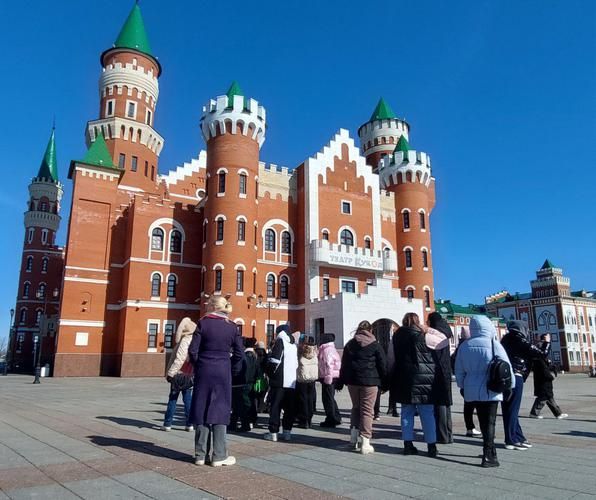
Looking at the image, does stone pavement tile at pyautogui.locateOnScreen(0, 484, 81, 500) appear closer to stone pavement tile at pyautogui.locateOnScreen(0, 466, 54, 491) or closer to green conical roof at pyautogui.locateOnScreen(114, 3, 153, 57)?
stone pavement tile at pyautogui.locateOnScreen(0, 466, 54, 491)

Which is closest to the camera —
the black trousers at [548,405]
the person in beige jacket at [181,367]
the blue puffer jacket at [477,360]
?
the blue puffer jacket at [477,360]

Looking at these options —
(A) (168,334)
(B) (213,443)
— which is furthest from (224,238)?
A: (B) (213,443)

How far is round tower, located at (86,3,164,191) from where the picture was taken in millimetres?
41031

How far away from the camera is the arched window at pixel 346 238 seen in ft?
123

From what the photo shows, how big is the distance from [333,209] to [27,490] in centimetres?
3349

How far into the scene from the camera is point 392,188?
1682 inches

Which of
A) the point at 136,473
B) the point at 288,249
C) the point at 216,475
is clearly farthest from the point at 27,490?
the point at 288,249

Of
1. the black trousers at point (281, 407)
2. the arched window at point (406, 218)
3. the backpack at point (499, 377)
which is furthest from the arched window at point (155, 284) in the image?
the backpack at point (499, 377)

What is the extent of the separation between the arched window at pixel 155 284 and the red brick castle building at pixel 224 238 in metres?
0.07

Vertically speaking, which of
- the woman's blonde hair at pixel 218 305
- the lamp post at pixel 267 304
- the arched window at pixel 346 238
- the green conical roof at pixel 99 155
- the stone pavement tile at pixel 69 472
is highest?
the green conical roof at pixel 99 155

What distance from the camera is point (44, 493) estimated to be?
4.66m

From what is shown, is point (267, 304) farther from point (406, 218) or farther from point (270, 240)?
point (406, 218)

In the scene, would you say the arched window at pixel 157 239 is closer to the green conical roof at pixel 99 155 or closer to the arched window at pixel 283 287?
the green conical roof at pixel 99 155

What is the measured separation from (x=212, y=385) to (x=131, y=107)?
4175 cm
